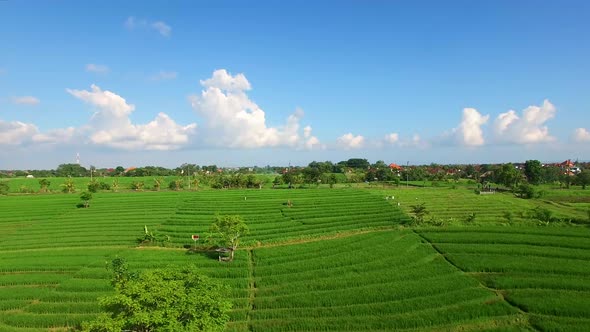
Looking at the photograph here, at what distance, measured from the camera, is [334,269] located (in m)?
34.8

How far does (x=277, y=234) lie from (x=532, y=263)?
28977 millimetres

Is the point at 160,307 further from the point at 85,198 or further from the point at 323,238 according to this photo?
the point at 85,198

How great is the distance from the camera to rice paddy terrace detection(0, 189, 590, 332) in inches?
1005

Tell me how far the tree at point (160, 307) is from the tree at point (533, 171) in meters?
126

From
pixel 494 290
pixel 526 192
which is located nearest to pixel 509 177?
pixel 526 192

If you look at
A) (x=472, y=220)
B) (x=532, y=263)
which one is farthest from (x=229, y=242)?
(x=472, y=220)

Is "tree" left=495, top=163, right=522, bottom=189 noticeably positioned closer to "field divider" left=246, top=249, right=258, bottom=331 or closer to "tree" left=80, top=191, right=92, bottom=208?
"field divider" left=246, top=249, right=258, bottom=331

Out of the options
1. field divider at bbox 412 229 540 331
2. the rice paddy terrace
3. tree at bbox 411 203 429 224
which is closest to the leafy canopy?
the rice paddy terrace

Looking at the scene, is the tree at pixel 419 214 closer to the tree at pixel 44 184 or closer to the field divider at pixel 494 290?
the field divider at pixel 494 290

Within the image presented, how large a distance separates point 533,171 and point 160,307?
424 feet

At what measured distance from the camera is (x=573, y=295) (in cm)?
2752

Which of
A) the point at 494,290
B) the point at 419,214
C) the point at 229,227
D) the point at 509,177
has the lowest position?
the point at 494,290

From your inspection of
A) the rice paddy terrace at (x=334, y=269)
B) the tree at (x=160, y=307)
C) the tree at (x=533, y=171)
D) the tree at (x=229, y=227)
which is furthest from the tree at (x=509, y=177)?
the tree at (x=160, y=307)

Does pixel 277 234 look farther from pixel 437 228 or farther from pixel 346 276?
pixel 437 228
